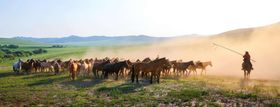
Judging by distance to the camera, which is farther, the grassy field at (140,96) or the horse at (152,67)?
the horse at (152,67)

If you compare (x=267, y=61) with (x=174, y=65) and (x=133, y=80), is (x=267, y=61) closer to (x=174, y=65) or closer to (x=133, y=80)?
(x=174, y=65)

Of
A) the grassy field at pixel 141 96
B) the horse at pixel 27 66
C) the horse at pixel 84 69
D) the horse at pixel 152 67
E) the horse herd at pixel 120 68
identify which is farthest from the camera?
the horse at pixel 27 66

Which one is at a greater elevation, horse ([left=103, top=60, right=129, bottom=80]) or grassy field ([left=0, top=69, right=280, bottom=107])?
horse ([left=103, top=60, right=129, bottom=80])

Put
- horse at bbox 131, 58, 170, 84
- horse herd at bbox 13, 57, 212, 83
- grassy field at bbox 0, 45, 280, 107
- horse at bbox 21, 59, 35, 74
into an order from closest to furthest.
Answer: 1. grassy field at bbox 0, 45, 280, 107
2. horse at bbox 131, 58, 170, 84
3. horse herd at bbox 13, 57, 212, 83
4. horse at bbox 21, 59, 35, 74

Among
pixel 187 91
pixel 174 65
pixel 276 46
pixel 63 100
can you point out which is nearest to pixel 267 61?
pixel 276 46

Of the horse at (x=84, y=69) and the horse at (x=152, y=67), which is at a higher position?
the horse at (x=152, y=67)

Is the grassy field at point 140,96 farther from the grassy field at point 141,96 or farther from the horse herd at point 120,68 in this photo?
the horse herd at point 120,68

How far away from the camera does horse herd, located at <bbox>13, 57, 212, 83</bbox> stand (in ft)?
109

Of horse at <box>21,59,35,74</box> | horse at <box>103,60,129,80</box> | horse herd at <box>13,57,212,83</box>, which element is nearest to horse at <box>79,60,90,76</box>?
horse herd at <box>13,57,212,83</box>

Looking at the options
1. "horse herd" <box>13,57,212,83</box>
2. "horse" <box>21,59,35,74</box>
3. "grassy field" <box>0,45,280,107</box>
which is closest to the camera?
"grassy field" <box>0,45,280,107</box>

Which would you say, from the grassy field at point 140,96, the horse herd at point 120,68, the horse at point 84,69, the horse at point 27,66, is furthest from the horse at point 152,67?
the horse at point 27,66

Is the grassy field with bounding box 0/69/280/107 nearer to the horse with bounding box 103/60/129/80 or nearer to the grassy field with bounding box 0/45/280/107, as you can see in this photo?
the grassy field with bounding box 0/45/280/107

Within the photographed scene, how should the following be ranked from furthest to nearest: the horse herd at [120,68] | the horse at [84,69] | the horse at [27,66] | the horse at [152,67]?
1. the horse at [27,66]
2. the horse at [84,69]
3. the horse herd at [120,68]
4. the horse at [152,67]

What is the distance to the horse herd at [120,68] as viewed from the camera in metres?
33.3
